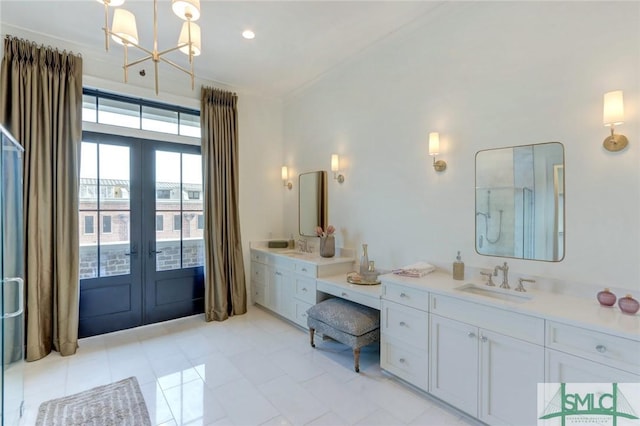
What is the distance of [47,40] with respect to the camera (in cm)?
316

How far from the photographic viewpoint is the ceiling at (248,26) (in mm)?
2727

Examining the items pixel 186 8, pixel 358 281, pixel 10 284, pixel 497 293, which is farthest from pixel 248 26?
pixel 497 293

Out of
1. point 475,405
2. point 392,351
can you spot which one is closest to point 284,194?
point 392,351

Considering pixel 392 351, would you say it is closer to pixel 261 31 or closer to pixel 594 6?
pixel 594 6

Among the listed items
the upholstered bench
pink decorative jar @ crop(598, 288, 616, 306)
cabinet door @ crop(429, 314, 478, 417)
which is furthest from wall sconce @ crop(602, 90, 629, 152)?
the upholstered bench

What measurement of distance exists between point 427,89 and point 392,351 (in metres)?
2.42

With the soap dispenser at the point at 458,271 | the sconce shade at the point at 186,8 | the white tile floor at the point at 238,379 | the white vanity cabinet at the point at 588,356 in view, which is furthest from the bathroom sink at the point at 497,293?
the sconce shade at the point at 186,8

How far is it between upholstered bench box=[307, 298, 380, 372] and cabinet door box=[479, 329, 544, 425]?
38.9 inches

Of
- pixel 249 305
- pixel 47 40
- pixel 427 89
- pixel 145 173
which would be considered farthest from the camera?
pixel 249 305

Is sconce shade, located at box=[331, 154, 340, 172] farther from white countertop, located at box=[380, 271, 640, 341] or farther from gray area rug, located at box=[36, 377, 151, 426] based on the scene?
gray area rug, located at box=[36, 377, 151, 426]

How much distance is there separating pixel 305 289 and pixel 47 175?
2.91 metres

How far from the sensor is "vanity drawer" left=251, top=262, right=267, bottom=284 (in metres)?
4.38

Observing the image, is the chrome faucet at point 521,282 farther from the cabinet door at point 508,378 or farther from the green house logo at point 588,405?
the green house logo at point 588,405

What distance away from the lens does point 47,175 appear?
3.08m
